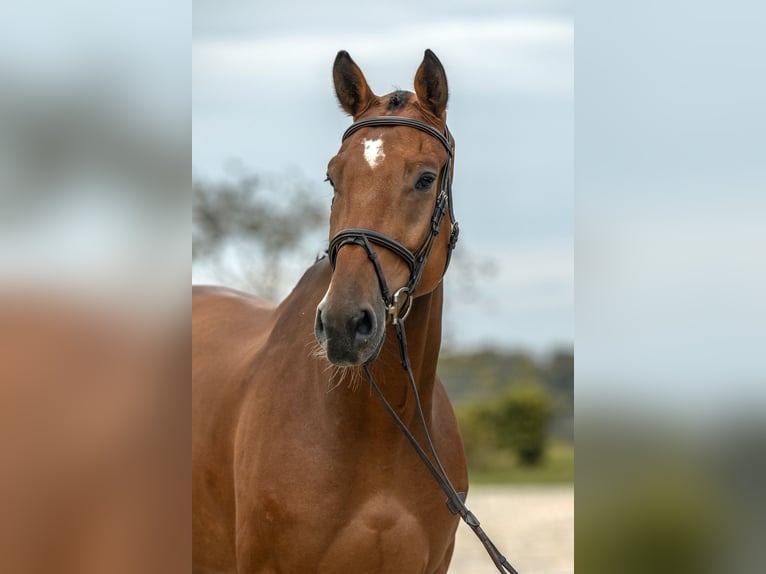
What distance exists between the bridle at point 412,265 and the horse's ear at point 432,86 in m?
0.12

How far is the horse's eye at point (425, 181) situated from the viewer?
2.99 m

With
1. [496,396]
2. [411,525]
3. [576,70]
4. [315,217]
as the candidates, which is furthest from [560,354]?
[576,70]

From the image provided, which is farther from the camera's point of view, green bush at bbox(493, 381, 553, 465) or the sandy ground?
green bush at bbox(493, 381, 553, 465)

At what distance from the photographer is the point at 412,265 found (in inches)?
115

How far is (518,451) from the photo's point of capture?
2506 cm

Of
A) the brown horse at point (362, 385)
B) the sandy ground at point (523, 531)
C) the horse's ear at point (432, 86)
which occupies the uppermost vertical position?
the horse's ear at point (432, 86)

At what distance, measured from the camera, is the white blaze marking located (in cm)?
293

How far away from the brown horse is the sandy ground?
5.02 meters

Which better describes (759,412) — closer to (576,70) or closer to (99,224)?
(576,70)

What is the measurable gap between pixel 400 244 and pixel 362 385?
654mm

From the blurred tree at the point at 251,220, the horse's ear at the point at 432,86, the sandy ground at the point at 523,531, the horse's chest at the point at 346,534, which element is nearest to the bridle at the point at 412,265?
the horse's ear at the point at 432,86

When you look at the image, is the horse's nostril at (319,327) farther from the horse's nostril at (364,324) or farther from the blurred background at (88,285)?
the blurred background at (88,285)

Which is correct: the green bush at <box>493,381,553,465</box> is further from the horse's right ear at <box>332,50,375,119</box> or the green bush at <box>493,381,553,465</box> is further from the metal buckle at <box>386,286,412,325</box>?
the metal buckle at <box>386,286,412,325</box>

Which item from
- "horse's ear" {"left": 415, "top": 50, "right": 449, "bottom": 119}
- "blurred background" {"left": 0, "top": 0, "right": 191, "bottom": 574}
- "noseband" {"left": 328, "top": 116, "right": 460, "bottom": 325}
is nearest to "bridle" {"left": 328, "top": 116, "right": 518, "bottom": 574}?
"noseband" {"left": 328, "top": 116, "right": 460, "bottom": 325}
